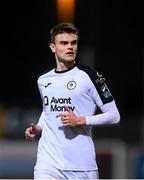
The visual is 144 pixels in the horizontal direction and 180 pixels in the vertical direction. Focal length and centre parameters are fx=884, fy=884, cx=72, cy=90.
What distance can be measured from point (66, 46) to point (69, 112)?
1.60 ft

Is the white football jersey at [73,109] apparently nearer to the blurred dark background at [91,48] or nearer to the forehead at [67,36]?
the forehead at [67,36]

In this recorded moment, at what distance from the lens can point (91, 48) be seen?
2133 centimetres

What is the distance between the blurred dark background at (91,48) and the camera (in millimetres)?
21359

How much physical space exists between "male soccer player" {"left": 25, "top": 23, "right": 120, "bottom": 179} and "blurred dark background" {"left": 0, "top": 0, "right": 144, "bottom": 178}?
46.6 ft

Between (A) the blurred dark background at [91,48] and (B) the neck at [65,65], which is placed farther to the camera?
A: (A) the blurred dark background at [91,48]

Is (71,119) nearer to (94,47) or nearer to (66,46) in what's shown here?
(66,46)

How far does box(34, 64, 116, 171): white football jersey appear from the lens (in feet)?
21.1

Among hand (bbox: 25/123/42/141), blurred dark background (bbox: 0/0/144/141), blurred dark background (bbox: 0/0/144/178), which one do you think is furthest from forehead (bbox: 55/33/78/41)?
blurred dark background (bbox: 0/0/144/141)

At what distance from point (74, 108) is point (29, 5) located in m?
16.0

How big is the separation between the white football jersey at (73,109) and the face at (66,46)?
11 cm

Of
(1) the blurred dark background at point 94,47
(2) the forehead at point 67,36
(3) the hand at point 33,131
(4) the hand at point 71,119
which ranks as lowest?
(1) the blurred dark background at point 94,47

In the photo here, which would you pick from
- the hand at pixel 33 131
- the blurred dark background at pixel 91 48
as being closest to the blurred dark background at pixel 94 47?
the blurred dark background at pixel 91 48

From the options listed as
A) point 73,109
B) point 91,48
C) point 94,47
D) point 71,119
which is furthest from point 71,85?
point 94,47

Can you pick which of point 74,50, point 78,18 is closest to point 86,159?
point 74,50
